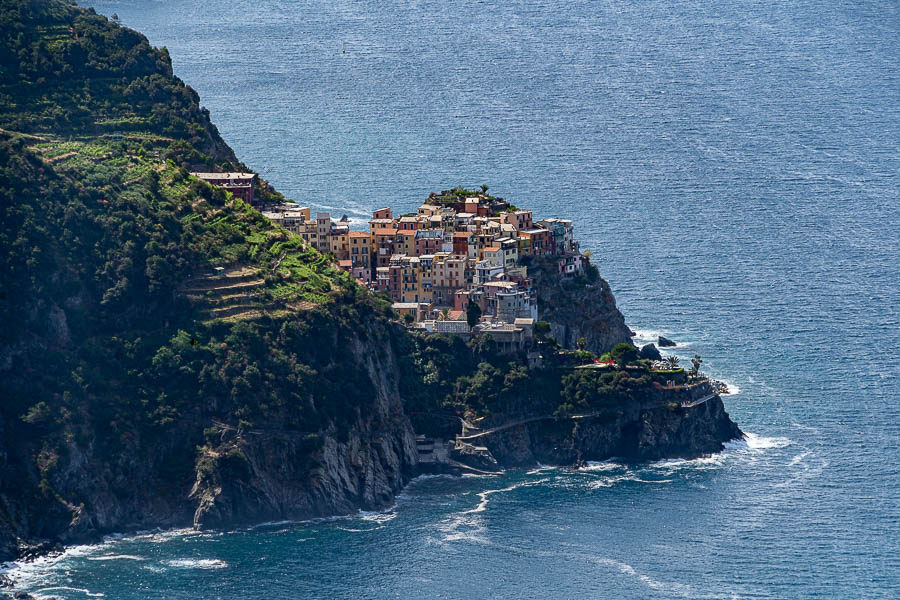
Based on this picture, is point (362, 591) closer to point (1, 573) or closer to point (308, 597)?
point (308, 597)

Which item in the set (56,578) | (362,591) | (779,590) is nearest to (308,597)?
(362,591)

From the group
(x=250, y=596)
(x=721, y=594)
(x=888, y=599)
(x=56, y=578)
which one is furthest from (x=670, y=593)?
(x=56, y=578)

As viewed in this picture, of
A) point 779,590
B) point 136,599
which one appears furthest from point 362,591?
point 779,590

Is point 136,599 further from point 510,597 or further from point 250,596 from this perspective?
point 510,597

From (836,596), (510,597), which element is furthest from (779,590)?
(510,597)

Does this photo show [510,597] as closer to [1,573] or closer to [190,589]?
[190,589]

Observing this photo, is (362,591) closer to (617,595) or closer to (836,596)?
(617,595)
